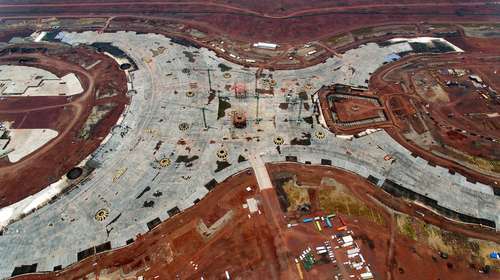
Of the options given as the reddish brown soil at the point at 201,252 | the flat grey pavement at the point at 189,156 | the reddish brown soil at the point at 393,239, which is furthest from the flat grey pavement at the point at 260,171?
the reddish brown soil at the point at 201,252

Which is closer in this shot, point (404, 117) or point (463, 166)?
point (463, 166)

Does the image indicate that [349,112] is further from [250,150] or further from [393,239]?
[393,239]

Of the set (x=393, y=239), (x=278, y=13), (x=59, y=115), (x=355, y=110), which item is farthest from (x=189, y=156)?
(x=278, y=13)

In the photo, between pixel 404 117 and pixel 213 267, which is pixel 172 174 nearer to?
pixel 213 267

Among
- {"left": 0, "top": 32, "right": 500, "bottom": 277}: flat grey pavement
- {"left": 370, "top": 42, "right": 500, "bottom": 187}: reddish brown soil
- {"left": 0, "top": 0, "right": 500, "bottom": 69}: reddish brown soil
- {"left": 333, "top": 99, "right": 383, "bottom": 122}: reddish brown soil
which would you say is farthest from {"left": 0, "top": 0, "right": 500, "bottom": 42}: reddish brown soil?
{"left": 333, "top": 99, "right": 383, "bottom": 122}: reddish brown soil

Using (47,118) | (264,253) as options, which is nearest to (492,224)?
(264,253)

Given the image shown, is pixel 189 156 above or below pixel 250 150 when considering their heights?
below
